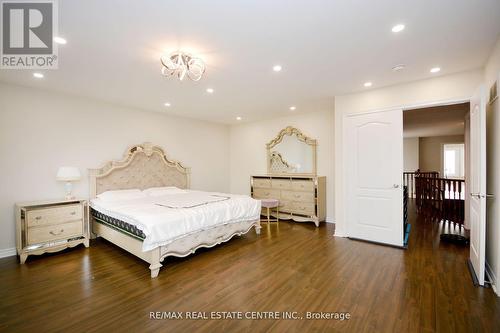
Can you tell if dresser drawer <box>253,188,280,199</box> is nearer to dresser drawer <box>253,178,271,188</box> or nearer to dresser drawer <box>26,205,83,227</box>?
dresser drawer <box>253,178,271,188</box>

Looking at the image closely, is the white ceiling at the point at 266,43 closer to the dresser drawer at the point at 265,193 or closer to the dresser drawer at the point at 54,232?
the dresser drawer at the point at 54,232

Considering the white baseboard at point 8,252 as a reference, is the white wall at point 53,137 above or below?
above

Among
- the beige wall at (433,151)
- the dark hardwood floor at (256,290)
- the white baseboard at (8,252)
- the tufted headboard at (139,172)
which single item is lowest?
the dark hardwood floor at (256,290)

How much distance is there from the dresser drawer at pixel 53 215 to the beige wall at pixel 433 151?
11684mm

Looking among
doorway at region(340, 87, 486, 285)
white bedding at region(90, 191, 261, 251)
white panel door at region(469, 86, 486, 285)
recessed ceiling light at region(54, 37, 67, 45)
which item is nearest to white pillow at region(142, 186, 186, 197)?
white bedding at region(90, 191, 261, 251)

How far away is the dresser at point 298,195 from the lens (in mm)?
4875

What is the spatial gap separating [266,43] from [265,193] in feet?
12.7

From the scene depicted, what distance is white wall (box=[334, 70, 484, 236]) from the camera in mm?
3080

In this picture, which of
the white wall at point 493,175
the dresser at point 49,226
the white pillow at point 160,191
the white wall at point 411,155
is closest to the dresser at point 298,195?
the white pillow at point 160,191

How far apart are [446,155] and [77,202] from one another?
12.5m

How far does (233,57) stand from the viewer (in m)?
2.63

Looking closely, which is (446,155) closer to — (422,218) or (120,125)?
(422,218)

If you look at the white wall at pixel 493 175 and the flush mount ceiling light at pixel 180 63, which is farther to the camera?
the flush mount ceiling light at pixel 180 63

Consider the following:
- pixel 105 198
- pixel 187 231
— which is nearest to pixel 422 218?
pixel 187 231
